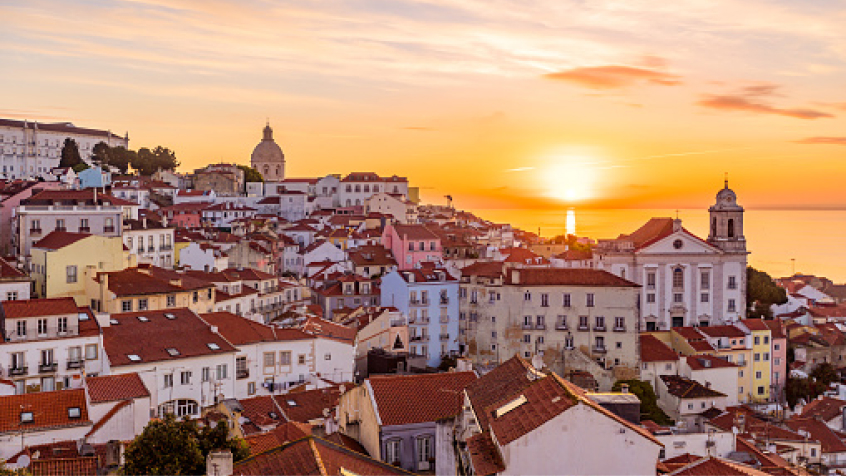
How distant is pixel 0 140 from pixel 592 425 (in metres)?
107

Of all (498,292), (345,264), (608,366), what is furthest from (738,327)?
(345,264)

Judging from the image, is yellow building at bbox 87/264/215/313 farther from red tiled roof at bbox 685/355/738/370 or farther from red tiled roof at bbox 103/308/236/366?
red tiled roof at bbox 685/355/738/370

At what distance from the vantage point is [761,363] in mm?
49625

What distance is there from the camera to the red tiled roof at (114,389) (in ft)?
71.6

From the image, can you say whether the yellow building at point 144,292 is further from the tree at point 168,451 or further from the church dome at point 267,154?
the church dome at point 267,154

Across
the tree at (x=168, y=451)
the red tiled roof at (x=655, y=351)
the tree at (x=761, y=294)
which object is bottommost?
the red tiled roof at (x=655, y=351)

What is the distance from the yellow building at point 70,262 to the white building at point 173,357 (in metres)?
7.32

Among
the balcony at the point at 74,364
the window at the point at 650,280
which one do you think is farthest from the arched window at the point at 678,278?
the balcony at the point at 74,364

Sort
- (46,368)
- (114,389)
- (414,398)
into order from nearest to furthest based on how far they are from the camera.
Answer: (414,398) → (114,389) → (46,368)

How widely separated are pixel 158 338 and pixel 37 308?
435cm

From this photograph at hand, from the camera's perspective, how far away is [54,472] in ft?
55.2

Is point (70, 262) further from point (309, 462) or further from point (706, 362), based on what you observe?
point (706, 362)

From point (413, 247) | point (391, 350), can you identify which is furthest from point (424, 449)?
point (413, 247)

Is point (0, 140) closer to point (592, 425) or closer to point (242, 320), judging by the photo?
point (242, 320)
